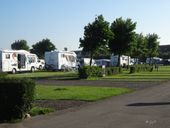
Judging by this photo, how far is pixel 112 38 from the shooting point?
4828cm

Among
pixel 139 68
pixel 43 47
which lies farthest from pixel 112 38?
pixel 43 47

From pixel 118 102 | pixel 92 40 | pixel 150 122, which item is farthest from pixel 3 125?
pixel 92 40

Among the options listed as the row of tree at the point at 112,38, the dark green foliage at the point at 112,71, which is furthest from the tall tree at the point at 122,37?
the dark green foliage at the point at 112,71

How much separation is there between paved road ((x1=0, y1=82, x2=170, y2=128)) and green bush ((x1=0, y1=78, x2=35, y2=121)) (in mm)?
484

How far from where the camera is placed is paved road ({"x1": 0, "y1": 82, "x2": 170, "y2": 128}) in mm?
12016

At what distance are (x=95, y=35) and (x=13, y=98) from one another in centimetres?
3220

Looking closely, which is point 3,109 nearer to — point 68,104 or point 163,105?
point 68,104

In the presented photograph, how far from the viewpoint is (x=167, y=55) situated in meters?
118

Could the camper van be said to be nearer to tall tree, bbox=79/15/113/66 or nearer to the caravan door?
the caravan door

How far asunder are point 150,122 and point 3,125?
168 inches

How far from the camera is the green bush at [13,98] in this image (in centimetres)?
1320

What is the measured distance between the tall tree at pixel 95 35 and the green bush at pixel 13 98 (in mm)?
31556

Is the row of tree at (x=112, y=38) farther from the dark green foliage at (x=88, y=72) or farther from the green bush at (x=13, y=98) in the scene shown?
the green bush at (x=13, y=98)

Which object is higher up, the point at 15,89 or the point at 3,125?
the point at 15,89
